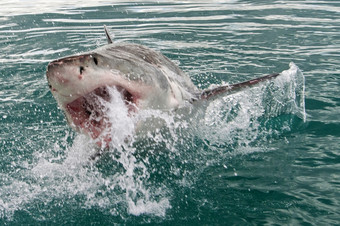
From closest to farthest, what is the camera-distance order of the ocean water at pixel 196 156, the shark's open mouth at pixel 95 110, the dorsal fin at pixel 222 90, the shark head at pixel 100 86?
the shark head at pixel 100 86 → the shark's open mouth at pixel 95 110 → the ocean water at pixel 196 156 → the dorsal fin at pixel 222 90

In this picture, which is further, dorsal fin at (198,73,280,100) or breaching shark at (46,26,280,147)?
dorsal fin at (198,73,280,100)

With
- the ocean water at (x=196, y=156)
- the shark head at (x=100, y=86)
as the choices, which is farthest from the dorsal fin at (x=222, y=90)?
the shark head at (x=100, y=86)

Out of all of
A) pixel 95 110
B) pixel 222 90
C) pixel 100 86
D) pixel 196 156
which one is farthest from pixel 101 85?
pixel 222 90

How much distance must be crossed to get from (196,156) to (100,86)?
1.48 m

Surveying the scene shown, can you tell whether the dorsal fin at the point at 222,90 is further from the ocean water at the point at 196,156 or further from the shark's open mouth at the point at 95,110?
the shark's open mouth at the point at 95,110

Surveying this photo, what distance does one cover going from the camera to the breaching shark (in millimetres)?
2361

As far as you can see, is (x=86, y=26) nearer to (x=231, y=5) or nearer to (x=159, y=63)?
(x=231, y=5)

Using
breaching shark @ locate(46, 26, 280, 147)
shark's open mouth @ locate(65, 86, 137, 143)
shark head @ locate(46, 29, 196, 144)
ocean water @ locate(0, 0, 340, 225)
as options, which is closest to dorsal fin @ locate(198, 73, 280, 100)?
ocean water @ locate(0, 0, 340, 225)

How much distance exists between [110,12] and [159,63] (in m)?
11.4

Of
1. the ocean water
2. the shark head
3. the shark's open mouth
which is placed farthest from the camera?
the ocean water

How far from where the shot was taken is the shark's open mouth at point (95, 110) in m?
2.64

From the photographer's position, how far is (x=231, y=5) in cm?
1479

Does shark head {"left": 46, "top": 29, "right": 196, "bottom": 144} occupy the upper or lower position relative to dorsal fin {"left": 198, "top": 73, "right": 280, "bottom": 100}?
upper

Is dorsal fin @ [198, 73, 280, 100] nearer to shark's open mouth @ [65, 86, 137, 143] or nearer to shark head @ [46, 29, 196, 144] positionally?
shark head @ [46, 29, 196, 144]
